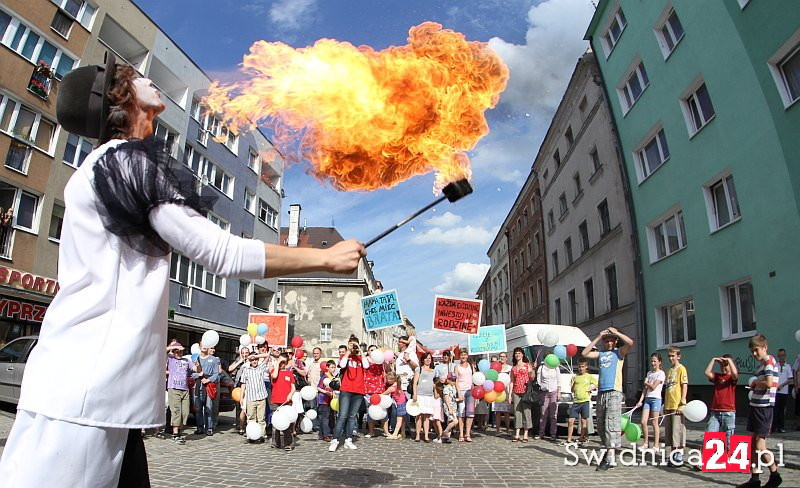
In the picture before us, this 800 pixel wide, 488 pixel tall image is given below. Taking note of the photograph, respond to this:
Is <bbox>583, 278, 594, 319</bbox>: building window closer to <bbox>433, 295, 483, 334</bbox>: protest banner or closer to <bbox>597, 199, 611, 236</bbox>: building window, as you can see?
<bbox>597, 199, 611, 236</bbox>: building window

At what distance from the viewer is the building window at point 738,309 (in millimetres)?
14688

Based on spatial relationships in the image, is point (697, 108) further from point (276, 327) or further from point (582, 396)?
point (276, 327)

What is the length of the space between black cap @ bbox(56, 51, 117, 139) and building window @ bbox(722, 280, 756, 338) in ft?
54.0

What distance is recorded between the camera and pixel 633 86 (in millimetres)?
22156

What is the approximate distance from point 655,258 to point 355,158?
18.1 m

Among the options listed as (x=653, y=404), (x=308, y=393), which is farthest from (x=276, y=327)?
(x=653, y=404)

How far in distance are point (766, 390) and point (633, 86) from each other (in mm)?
18070

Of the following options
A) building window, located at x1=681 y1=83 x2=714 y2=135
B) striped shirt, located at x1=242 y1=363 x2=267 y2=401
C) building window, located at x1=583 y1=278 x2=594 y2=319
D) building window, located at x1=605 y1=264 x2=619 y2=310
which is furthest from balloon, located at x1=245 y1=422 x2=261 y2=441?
building window, located at x1=583 y1=278 x2=594 y2=319

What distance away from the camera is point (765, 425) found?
6.95 metres

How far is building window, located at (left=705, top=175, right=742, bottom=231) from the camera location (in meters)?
15.6

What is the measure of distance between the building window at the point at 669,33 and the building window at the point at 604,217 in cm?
788

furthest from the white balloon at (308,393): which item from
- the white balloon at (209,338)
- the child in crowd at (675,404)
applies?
the child in crowd at (675,404)

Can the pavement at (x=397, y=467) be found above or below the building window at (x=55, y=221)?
below

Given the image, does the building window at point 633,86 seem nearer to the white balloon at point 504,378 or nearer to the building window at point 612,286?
the building window at point 612,286
